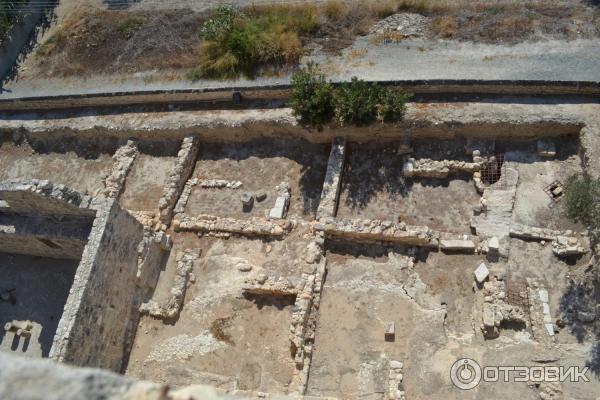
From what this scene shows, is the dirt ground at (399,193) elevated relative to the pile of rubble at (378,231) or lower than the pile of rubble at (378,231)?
elevated

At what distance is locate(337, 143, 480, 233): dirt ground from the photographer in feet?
37.9

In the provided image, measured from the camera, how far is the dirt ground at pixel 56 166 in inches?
564

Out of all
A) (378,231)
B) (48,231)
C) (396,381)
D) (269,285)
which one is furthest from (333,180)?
(48,231)

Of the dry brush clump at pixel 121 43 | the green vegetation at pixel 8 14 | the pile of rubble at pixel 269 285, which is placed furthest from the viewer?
the green vegetation at pixel 8 14

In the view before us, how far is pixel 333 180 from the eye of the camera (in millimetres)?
11992

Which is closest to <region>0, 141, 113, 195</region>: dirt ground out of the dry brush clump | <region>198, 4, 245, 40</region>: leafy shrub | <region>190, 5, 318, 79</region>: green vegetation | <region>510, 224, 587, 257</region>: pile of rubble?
the dry brush clump

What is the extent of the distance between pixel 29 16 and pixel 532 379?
19.5m

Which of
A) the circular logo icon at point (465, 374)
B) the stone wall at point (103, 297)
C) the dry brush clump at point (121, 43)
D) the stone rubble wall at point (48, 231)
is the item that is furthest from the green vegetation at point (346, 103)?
→ the circular logo icon at point (465, 374)

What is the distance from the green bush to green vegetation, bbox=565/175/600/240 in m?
5.54

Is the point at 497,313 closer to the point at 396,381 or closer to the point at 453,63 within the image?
the point at 396,381

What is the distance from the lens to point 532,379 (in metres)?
8.94

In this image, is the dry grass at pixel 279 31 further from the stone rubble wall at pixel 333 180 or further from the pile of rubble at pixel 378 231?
the pile of rubble at pixel 378 231

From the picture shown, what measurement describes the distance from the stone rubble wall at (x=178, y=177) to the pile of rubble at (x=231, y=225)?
1.18 ft

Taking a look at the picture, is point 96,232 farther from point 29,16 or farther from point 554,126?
point 29,16
